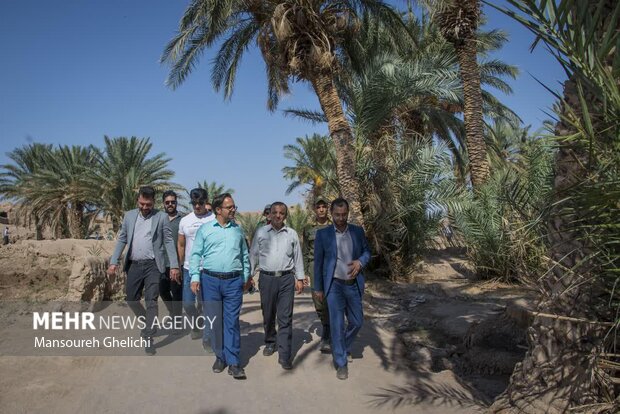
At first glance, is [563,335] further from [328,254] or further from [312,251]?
[312,251]

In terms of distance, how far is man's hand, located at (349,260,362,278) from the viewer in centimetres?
473

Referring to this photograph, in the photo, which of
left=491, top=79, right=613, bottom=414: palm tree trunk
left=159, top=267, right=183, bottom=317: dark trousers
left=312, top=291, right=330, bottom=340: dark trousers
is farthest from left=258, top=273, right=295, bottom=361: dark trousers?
left=491, top=79, right=613, bottom=414: palm tree trunk

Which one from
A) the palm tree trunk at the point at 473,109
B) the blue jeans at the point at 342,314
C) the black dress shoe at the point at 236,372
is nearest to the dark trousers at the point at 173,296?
the black dress shoe at the point at 236,372

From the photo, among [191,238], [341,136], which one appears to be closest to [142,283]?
[191,238]

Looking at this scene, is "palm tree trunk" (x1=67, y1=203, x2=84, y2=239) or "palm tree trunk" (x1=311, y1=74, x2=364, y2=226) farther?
"palm tree trunk" (x1=67, y1=203, x2=84, y2=239)

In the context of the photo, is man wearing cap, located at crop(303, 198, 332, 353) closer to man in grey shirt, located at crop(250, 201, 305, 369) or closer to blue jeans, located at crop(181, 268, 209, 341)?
man in grey shirt, located at crop(250, 201, 305, 369)

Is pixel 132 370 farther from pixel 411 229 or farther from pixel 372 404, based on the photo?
pixel 411 229

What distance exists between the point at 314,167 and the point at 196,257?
13911 millimetres

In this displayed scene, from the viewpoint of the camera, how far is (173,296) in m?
6.25

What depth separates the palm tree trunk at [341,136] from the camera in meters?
11.0

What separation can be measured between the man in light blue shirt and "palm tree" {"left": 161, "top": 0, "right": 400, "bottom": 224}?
6564mm

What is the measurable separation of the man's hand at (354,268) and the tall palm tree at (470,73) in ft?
32.0

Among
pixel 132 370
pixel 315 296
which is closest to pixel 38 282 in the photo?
pixel 132 370

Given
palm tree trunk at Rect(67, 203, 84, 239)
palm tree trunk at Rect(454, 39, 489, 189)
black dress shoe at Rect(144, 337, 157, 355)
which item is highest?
palm tree trunk at Rect(454, 39, 489, 189)
